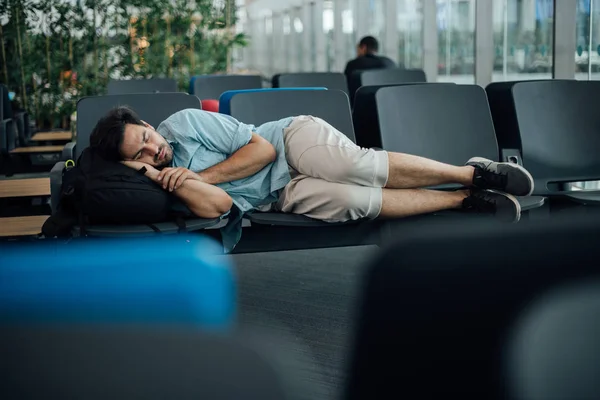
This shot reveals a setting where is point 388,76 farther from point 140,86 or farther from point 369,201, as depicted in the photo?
point 369,201

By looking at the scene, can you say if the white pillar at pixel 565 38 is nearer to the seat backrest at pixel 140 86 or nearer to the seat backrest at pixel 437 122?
the seat backrest at pixel 437 122

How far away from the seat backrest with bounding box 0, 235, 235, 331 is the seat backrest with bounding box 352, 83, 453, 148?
3.49 metres

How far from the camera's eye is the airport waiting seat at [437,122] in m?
4.14

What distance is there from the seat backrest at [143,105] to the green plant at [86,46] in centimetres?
508

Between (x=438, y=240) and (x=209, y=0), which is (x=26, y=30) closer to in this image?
(x=209, y=0)

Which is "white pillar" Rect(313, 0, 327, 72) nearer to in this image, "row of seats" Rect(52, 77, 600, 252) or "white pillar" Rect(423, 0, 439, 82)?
"white pillar" Rect(423, 0, 439, 82)

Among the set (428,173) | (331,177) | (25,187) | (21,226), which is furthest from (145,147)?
(25,187)

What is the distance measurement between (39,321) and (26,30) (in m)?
8.98

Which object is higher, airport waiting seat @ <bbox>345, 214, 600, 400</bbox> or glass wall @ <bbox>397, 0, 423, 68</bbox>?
glass wall @ <bbox>397, 0, 423, 68</bbox>

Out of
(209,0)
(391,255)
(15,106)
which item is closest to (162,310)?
(391,255)

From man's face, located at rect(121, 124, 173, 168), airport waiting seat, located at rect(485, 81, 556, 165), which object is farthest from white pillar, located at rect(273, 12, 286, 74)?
man's face, located at rect(121, 124, 173, 168)

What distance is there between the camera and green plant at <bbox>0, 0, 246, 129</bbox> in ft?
29.6

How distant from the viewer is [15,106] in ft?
29.2

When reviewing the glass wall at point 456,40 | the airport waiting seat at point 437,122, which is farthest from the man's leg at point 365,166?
the glass wall at point 456,40
